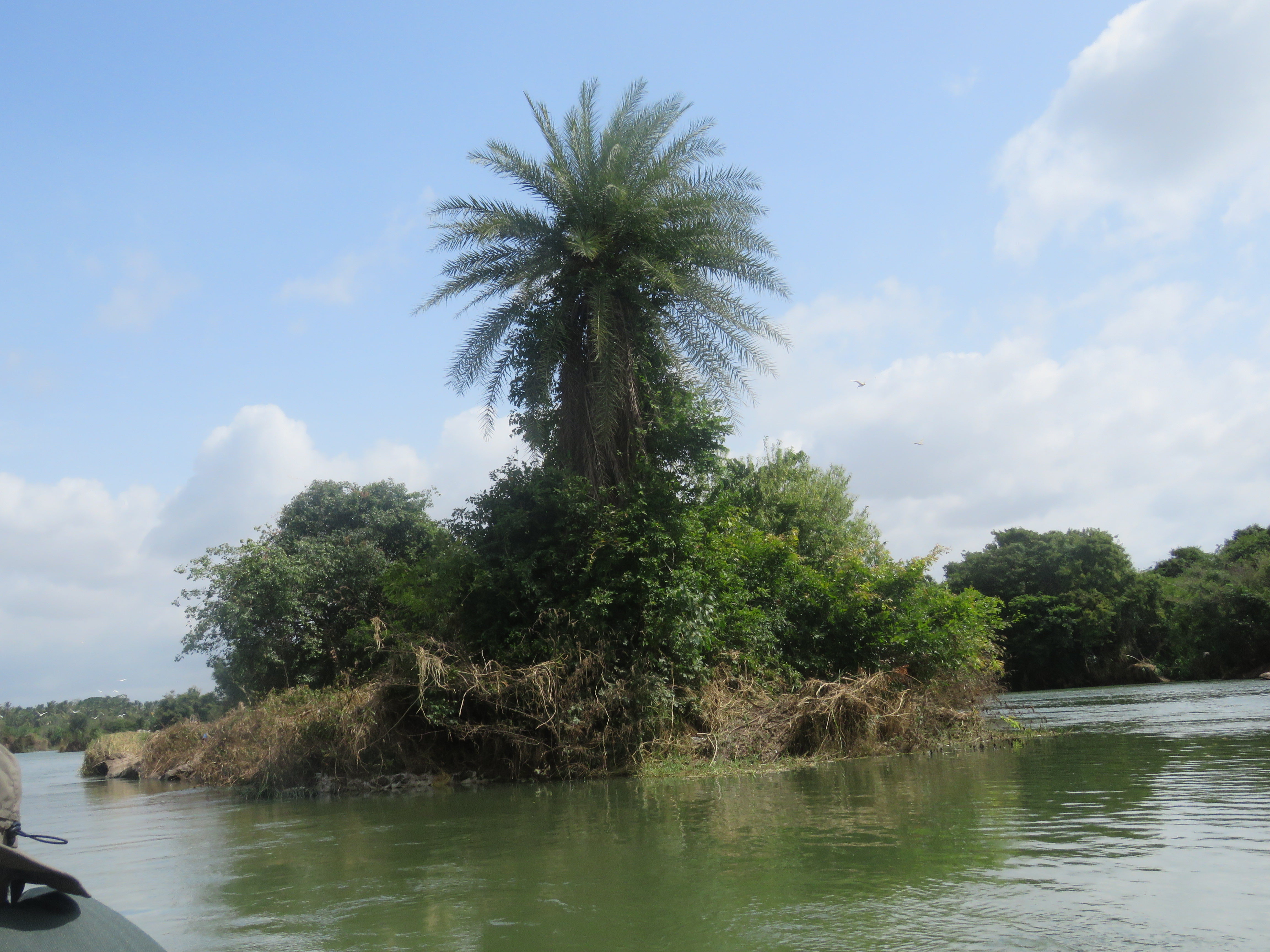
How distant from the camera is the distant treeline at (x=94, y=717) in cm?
4116

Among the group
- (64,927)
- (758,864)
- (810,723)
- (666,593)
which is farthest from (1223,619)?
(64,927)

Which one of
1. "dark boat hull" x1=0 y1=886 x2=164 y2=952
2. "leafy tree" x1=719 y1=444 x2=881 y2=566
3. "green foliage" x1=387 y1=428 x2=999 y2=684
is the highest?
"leafy tree" x1=719 y1=444 x2=881 y2=566

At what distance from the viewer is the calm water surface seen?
482 centimetres

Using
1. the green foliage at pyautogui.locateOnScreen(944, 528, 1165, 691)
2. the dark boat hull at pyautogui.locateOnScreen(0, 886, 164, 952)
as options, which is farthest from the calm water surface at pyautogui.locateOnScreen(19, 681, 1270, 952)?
the green foliage at pyautogui.locateOnScreen(944, 528, 1165, 691)

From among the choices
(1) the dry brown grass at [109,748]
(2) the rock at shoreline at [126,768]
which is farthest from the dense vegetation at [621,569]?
(1) the dry brown grass at [109,748]

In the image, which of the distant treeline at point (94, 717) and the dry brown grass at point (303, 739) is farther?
the distant treeline at point (94, 717)

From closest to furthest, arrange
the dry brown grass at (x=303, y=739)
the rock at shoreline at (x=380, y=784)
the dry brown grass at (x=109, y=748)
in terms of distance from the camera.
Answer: the rock at shoreline at (x=380, y=784) < the dry brown grass at (x=303, y=739) < the dry brown grass at (x=109, y=748)

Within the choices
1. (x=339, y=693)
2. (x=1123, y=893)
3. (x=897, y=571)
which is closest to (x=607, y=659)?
(x=339, y=693)

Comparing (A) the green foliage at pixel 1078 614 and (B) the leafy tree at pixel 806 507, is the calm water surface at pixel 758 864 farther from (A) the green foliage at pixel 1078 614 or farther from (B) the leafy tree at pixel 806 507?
(A) the green foliage at pixel 1078 614

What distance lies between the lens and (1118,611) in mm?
57156

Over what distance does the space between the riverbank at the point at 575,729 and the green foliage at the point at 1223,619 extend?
130 feet

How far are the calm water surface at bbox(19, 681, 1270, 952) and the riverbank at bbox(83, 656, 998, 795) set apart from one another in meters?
1.48

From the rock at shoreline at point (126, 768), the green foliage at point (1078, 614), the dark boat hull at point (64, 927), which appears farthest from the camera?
the green foliage at point (1078, 614)

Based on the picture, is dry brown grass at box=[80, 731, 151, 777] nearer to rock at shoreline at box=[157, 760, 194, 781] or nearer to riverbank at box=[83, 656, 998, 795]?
rock at shoreline at box=[157, 760, 194, 781]
